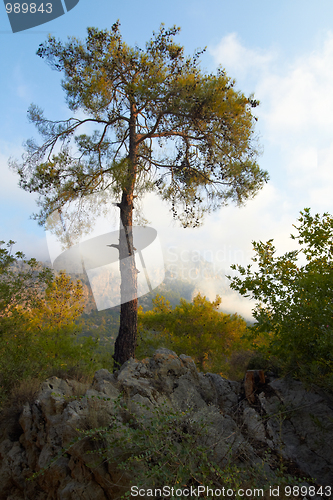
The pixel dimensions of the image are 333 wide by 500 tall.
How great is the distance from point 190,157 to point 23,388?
789 centimetres

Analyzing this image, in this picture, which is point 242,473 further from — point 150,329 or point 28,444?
point 150,329

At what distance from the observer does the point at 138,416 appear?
354 centimetres

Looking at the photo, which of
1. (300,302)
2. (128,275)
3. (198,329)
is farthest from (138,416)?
(198,329)

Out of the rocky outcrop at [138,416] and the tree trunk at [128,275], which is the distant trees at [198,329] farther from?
the rocky outcrop at [138,416]

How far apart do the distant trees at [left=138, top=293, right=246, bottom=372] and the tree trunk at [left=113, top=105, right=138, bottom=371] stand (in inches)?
261

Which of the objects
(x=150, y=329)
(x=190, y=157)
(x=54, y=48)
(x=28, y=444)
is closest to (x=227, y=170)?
(x=190, y=157)

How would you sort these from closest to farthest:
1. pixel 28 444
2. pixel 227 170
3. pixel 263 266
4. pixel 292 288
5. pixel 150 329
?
pixel 28 444 < pixel 292 288 < pixel 263 266 < pixel 227 170 < pixel 150 329

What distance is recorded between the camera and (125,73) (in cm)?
861

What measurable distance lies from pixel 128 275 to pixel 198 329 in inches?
330

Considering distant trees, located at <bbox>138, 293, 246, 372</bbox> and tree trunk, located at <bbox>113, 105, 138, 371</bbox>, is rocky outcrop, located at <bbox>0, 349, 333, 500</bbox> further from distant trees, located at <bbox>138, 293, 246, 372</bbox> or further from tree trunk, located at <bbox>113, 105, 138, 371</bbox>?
distant trees, located at <bbox>138, 293, 246, 372</bbox>

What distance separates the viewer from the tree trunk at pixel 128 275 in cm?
725

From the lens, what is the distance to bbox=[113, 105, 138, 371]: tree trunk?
286 inches

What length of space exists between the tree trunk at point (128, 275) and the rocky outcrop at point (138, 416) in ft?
7.13

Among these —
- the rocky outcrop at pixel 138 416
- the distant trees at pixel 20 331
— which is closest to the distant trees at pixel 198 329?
the distant trees at pixel 20 331
